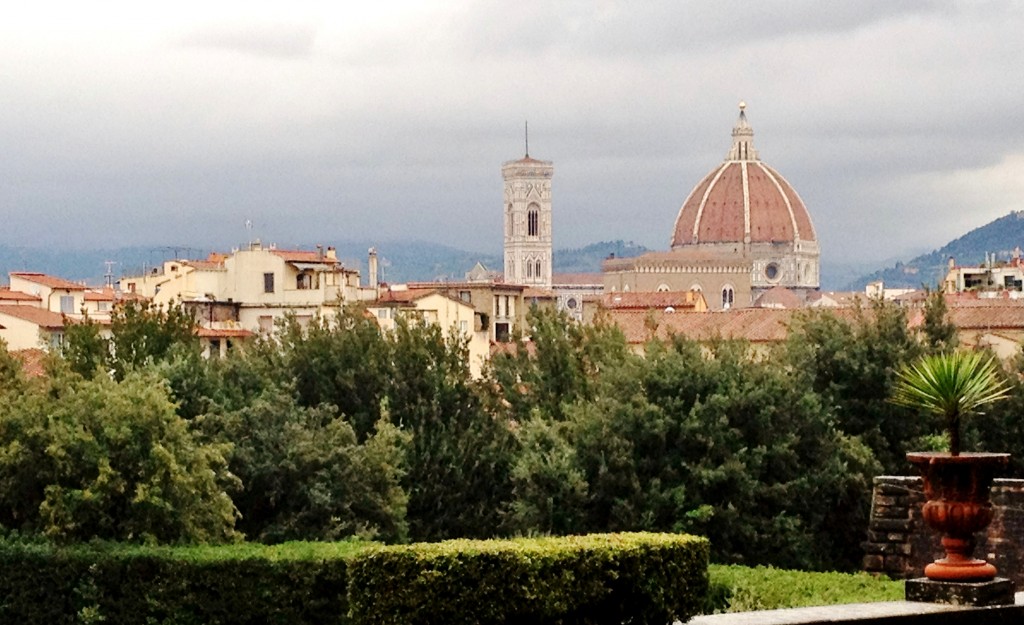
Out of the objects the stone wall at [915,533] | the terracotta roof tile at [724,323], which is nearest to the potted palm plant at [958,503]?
the stone wall at [915,533]

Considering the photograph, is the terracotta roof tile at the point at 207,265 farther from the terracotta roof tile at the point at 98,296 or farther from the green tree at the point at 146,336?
the green tree at the point at 146,336

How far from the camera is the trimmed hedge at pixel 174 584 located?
89.5 feet

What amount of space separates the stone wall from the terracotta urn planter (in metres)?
3.16

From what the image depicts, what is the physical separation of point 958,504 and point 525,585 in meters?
2.96

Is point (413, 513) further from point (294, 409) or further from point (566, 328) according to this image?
point (566, 328)

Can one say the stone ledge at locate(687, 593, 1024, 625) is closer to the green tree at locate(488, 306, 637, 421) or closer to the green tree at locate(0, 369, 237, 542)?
the green tree at locate(0, 369, 237, 542)

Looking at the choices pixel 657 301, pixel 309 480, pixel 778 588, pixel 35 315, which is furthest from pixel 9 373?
pixel 657 301

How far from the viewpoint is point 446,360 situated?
4678 cm

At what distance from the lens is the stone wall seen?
16.2 meters

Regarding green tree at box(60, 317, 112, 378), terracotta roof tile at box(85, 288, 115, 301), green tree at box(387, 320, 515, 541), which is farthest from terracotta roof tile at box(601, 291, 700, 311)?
green tree at box(387, 320, 515, 541)

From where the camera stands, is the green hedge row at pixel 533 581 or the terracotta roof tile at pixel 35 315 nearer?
the green hedge row at pixel 533 581

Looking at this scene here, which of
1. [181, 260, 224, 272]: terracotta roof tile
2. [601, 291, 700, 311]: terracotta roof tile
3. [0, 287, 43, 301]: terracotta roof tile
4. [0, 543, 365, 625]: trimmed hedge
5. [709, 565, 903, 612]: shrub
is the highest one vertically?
[181, 260, 224, 272]: terracotta roof tile

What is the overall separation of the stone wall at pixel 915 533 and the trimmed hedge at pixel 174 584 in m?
11.3

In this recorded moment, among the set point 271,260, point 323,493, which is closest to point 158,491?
point 323,493
